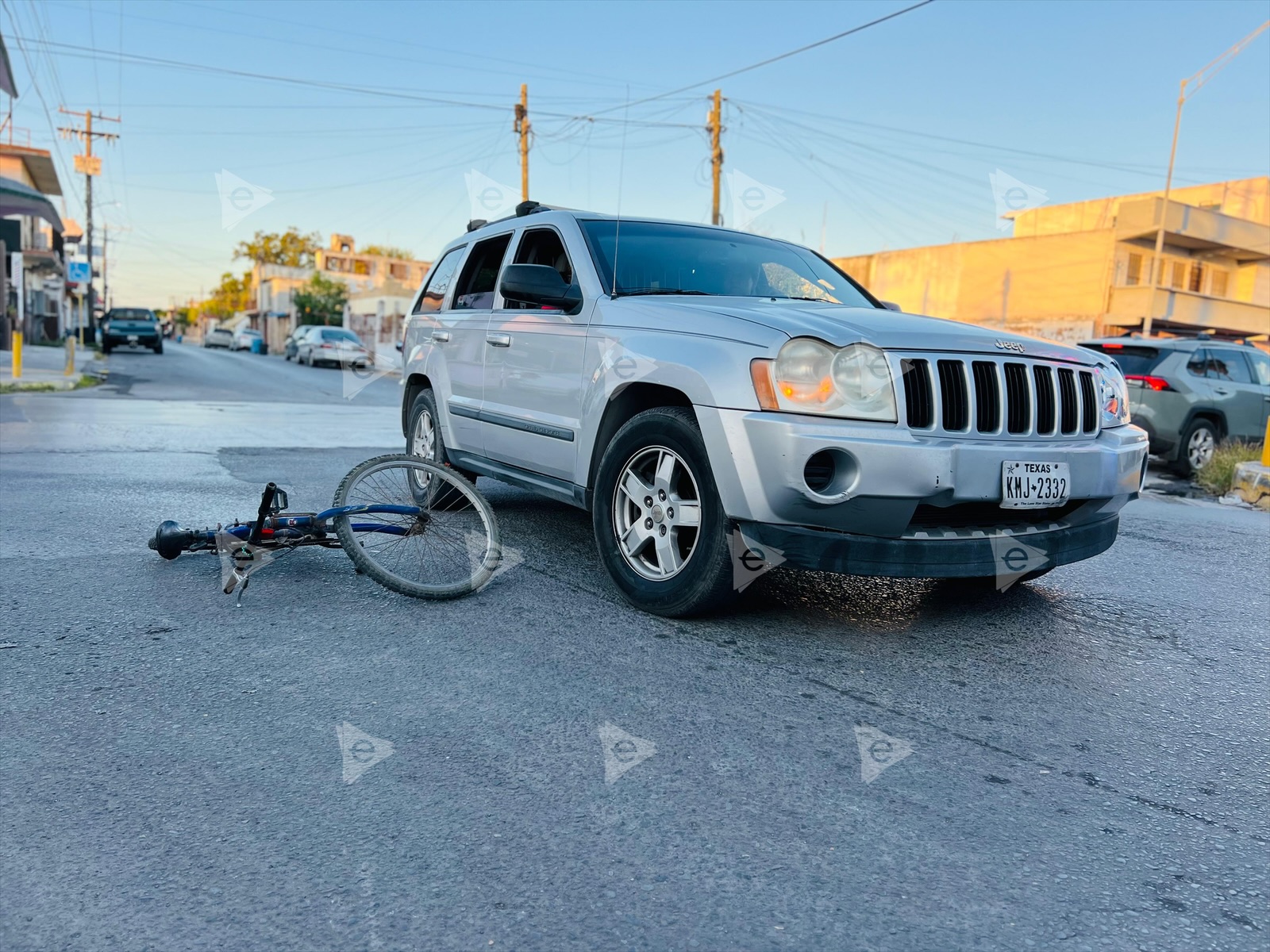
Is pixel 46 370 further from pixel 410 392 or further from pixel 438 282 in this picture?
pixel 438 282

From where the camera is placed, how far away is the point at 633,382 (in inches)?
167

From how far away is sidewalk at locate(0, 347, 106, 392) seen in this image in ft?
54.0

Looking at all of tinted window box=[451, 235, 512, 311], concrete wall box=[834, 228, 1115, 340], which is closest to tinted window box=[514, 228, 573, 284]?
tinted window box=[451, 235, 512, 311]

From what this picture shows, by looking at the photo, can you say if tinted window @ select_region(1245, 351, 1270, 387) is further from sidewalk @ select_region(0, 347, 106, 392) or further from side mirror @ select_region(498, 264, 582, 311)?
sidewalk @ select_region(0, 347, 106, 392)

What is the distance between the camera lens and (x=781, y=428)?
3492 mm

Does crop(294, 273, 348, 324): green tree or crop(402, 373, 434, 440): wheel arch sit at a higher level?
crop(294, 273, 348, 324): green tree

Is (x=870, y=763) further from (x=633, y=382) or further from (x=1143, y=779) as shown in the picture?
(x=633, y=382)

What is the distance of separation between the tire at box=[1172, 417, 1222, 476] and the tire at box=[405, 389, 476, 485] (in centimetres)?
912

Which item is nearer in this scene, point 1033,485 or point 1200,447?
point 1033,485

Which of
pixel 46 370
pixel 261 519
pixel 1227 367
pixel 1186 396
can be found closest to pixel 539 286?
pixel 261 519

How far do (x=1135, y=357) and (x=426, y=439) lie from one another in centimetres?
924

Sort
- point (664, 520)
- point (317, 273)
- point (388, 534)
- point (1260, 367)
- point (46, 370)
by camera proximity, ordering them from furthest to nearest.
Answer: point (317, 273) → point (46, 370) → point (1260, 367) → point (388, 534) → point (664, 520)

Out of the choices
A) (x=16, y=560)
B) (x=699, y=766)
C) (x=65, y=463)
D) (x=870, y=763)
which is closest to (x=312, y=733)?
(x=699, y=766)

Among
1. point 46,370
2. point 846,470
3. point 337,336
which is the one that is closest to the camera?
point 846,470
